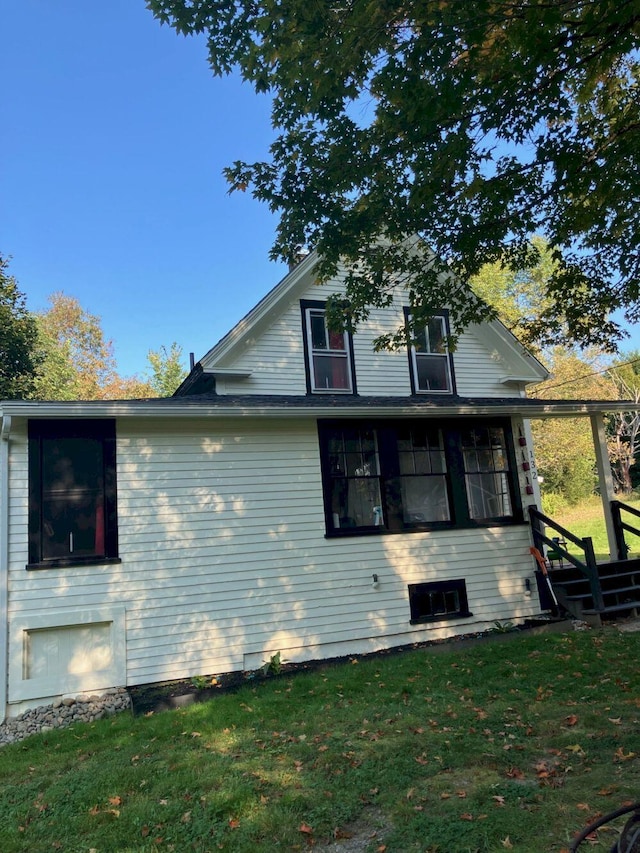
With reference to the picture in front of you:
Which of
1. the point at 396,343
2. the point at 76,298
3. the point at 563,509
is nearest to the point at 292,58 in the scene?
the point at 396,343

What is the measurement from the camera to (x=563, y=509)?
29.0 m

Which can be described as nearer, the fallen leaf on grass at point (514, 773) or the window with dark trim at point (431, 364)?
the fallen leaf on grass at point (514, 773)

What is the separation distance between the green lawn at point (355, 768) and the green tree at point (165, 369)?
3068 cm

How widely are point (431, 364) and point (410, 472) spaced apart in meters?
2.55

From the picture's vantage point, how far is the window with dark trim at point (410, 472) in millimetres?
9125

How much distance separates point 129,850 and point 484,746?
2652mm

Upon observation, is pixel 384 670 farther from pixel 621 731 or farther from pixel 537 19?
pixel 537 19

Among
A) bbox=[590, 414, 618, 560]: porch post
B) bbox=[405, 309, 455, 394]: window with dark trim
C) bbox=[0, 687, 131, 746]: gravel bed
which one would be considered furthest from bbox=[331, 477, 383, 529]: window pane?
bbox=[590, 414, 618, 560]: porch post

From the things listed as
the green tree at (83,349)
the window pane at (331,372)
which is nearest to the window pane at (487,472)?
the window pane at (331,372)

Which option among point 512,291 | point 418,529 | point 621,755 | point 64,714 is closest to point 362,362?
point 418,529

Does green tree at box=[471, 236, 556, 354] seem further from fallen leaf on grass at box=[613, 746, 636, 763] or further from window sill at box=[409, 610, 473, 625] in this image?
fallen leaf on grass at box=[613, 746, 636, 763]

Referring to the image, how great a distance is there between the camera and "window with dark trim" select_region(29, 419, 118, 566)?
727cm

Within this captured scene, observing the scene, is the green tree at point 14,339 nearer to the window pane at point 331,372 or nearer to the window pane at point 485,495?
the window pane at point 331,372

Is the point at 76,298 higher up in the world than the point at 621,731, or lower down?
higher up
